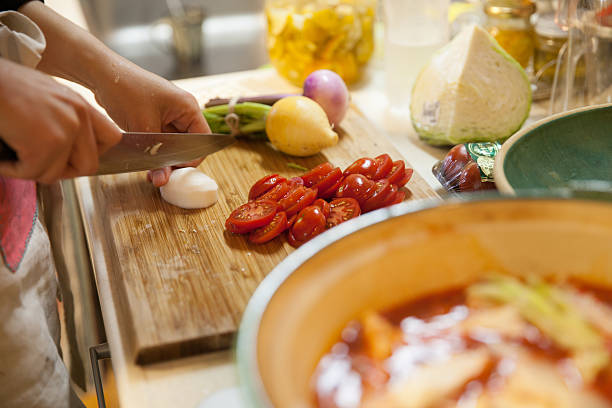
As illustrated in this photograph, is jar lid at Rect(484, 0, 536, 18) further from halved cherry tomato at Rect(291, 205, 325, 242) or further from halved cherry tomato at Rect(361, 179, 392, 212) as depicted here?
halved cherry tomato at Rect(291, 205, 325, 242)

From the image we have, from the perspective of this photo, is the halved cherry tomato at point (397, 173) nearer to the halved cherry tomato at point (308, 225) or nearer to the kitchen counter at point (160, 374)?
the halved cherry tomato at point (308, 225)

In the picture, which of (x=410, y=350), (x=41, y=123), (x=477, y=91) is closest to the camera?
(x=410, y=350)

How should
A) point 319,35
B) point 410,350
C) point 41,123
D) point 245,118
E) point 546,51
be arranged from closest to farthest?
point 410,350
point 41,123
point 245,118
point 546,51
point 319,35

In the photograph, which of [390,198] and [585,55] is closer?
[390,198]

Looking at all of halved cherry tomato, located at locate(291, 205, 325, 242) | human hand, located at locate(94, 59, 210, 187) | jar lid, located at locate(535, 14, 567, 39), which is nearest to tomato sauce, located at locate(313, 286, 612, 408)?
halved cherry tomato, located at locate(291, 205, 325, 242)

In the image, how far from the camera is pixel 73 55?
1.18 meters

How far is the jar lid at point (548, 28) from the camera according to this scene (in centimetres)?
152

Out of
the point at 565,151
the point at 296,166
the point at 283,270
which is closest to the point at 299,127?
the point at 296,166

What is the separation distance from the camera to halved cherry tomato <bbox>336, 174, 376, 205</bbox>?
1132 millimetres

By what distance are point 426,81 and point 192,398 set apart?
36.6 inches

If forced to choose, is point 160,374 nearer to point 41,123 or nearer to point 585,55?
point 41,123

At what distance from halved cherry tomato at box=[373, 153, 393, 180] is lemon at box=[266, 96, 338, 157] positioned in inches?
6.6

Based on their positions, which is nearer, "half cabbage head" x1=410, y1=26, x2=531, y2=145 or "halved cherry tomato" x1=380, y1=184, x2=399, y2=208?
"halved cherry tomato" x1=380, y1=184, x2=399, y2=208

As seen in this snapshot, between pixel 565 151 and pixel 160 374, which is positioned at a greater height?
pixel 565 151
